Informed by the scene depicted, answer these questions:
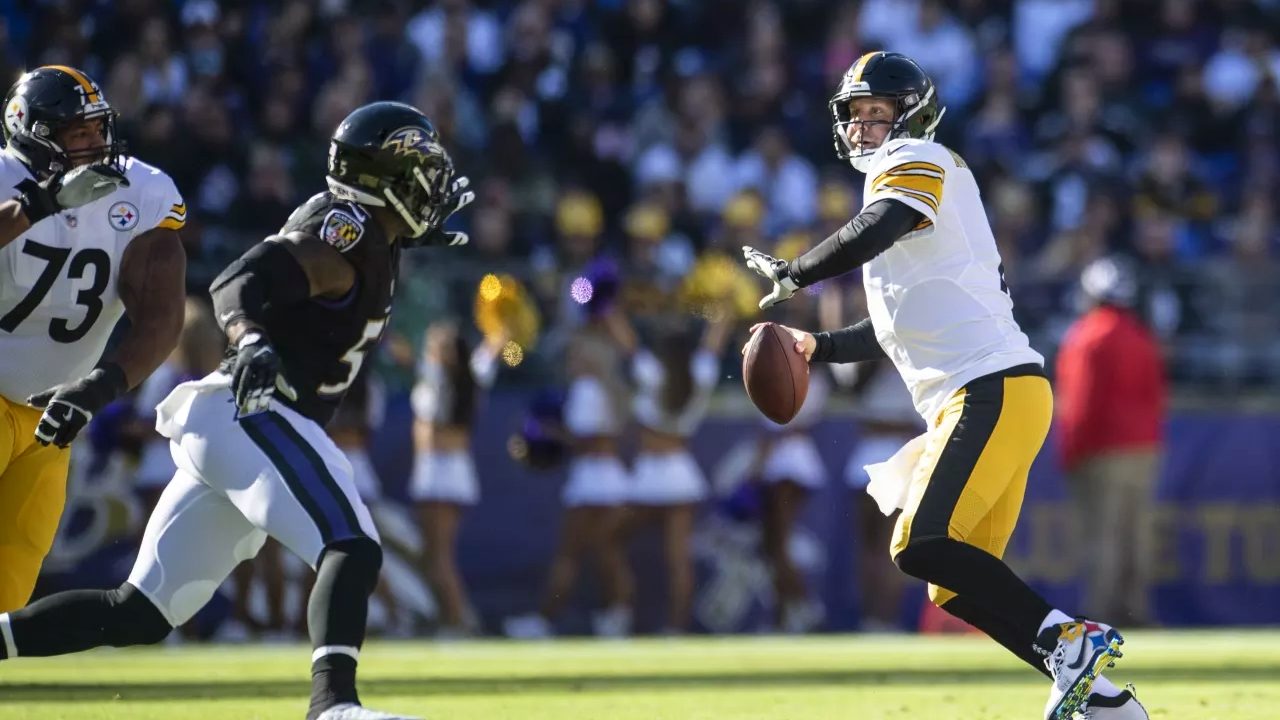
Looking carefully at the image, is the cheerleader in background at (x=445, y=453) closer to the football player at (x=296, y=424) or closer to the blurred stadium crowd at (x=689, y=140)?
the blurred stadium crowd at (x=689, y=140)

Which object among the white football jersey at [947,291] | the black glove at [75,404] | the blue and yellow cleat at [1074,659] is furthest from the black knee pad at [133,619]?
the blue and yellow cleat at [1074,659]

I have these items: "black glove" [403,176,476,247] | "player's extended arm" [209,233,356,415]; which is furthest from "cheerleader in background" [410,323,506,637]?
"player's extended arm" [209,233,356,415]

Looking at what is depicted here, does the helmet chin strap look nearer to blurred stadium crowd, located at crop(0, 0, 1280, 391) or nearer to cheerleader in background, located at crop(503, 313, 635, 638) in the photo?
cheerleader in background, located at crop(503, 313, 635, 638)

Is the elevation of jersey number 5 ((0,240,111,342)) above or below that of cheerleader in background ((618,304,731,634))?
above

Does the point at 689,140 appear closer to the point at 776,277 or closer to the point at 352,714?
the point at 776,277

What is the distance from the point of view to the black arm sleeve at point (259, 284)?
15.4 ft

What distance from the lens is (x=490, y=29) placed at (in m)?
14.8

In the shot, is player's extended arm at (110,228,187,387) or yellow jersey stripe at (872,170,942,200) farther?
player's extended arm at (110,228,187,387)

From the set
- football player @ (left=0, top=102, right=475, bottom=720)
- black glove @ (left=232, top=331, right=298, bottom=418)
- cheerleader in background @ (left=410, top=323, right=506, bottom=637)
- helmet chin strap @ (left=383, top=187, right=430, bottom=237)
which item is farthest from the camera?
cheerleader in background @ (left=410, top=323, right=506, bottom=637)

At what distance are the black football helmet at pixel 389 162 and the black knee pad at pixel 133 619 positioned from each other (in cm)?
129

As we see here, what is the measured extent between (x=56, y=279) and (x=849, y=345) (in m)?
2.61

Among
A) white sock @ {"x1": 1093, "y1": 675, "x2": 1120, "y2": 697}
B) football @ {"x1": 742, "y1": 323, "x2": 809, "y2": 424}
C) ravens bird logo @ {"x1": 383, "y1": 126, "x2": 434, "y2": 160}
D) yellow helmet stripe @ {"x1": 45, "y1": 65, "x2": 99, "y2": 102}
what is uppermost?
yellow helmet stripe @ {"x1": 45, "y1": 65, "x2": 99, "y2": 102}

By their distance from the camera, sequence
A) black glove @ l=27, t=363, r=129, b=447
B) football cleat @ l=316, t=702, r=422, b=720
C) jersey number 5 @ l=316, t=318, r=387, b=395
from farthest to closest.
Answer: black glove @ l=27, t=363, r=129, b=447
jersey number 5 @ l=316, t=318, r=387, b=395
football cleat @ l=316, t=702, r=422, b=720

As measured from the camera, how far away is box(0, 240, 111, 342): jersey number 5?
19.1 feet
